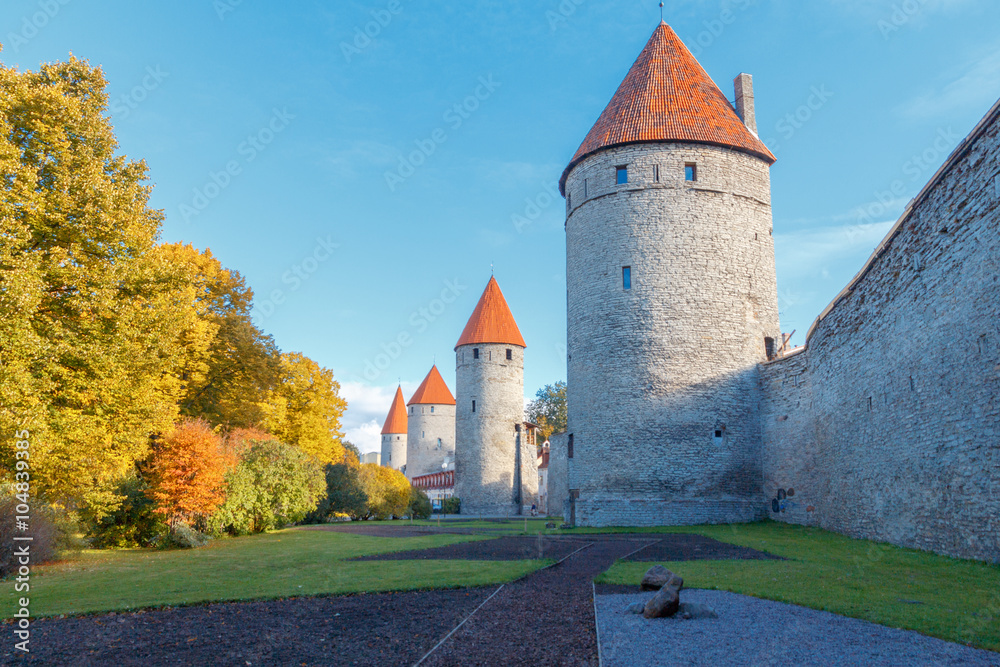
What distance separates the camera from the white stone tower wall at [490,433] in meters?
44.0

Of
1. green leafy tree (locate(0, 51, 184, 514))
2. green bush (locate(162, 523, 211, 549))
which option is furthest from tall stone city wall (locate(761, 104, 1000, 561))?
green bush (locate(162, 523, 211, 549))

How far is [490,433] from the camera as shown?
146 ft

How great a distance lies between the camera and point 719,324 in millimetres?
22609

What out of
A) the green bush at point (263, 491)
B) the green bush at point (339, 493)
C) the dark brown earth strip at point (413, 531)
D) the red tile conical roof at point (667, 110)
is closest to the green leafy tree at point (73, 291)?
the green bush at point (263, 491)

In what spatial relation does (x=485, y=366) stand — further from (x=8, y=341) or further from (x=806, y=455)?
(x=8, y=341)

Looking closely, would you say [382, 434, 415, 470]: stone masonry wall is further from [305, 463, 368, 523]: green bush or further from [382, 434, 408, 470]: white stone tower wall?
[305, 463, 368, 523]: green bush

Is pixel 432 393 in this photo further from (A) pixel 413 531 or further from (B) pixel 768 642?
(B) pixel 768 642

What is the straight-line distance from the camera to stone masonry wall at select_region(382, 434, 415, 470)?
249ft

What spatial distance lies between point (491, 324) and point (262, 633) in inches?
1627

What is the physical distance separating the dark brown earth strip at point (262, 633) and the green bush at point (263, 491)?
466 inches

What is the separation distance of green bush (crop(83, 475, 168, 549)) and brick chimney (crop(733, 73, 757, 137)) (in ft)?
78.8

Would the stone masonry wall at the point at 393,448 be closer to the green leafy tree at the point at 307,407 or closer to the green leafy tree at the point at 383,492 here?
the green leafy tree at the point at 383,492

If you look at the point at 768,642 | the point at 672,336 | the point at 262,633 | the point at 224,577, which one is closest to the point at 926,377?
the point at 768,642

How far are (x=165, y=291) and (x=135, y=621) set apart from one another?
821 cm
